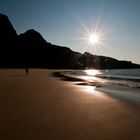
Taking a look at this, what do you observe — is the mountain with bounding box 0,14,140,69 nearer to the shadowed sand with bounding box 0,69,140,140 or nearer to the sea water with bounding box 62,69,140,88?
the sea water with bounding box 62,69,140,88

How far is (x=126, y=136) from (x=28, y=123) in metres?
3.01

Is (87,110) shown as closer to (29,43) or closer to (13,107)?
(13,107)

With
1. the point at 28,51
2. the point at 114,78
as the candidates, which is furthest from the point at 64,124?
the point at 28,51

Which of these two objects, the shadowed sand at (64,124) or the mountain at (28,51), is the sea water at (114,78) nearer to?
the shadowed sand at (64,124)

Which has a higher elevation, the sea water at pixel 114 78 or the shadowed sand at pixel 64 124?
the shadowed sand at pixel 64 124

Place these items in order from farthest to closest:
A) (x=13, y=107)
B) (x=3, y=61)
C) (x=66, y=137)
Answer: (x=3, y=61) → (x=13, y=107) → (x=66, y=137)

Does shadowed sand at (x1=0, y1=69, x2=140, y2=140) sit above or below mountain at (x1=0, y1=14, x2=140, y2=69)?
below

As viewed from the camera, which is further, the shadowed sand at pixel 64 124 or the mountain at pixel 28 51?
the mountain at pixel 28 51

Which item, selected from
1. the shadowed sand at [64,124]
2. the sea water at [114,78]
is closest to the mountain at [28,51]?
the sea water at [114,78]

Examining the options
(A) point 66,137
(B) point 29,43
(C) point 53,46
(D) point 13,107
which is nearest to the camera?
(A) point 66,137

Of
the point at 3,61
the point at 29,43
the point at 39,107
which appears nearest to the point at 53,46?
the point at 29,43

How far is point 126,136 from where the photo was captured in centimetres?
574

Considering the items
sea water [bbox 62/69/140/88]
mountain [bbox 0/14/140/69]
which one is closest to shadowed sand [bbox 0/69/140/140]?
sea water [bbox 62/69/140/88]

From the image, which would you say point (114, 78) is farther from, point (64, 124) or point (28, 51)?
point (28, 51)
